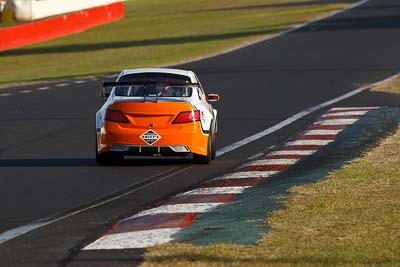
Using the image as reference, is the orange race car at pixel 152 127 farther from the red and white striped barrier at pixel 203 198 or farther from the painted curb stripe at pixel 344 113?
the painted curb stripe at pixel 344 113

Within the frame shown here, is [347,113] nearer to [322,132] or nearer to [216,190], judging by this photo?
[322,132]

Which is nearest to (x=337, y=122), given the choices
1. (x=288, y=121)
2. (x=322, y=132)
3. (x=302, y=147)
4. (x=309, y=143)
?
(x=322, y=132)

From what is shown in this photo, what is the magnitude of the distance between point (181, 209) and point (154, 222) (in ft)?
2.55

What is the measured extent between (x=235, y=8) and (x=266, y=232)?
57.0m

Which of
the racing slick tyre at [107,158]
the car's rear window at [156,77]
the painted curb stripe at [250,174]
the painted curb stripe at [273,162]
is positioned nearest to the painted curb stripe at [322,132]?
the car's rear window at [156,77]

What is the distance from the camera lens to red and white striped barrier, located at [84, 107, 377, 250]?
387 inches

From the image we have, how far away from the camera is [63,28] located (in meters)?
52.2

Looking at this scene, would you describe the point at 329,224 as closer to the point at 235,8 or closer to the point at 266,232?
the point at 266,232

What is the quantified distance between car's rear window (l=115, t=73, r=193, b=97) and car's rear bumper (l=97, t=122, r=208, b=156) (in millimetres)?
752

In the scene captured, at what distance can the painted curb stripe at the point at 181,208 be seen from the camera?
11359mm

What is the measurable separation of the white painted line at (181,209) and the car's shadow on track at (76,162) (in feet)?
16.2

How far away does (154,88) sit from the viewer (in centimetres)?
1698

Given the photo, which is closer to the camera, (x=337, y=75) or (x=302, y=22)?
(x=337, y=75)

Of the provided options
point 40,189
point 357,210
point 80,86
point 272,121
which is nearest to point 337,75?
point 80,86
